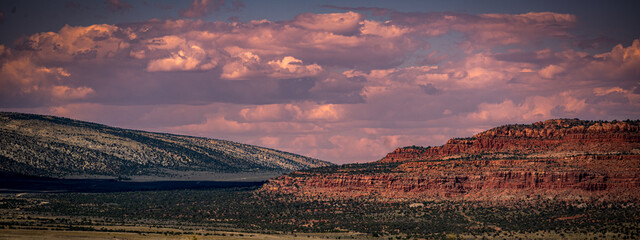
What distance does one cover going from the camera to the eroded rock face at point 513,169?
123000mm

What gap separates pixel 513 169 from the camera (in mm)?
131875

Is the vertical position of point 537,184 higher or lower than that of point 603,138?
lower

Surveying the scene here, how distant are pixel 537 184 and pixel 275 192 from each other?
209 ft

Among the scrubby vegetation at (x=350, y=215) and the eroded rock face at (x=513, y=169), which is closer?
the scrubby vegetation at (x=350, y=215)

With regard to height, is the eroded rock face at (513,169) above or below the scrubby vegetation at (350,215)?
above

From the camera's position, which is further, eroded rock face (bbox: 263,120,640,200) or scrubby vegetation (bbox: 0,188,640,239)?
eroded rock face (bbox: 263,120,640,200)

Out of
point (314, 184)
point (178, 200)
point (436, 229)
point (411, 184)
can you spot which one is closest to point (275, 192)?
point (314, 184)

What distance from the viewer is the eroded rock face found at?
12300 cm

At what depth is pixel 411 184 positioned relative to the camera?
468ft

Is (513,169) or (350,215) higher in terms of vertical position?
(513,169)

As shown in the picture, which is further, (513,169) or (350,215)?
(350,215)

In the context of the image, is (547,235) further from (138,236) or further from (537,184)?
(138,236)

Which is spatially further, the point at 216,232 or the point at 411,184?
the point at 411,184

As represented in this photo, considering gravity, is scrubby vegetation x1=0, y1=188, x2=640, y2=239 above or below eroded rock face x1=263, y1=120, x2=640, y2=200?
below
